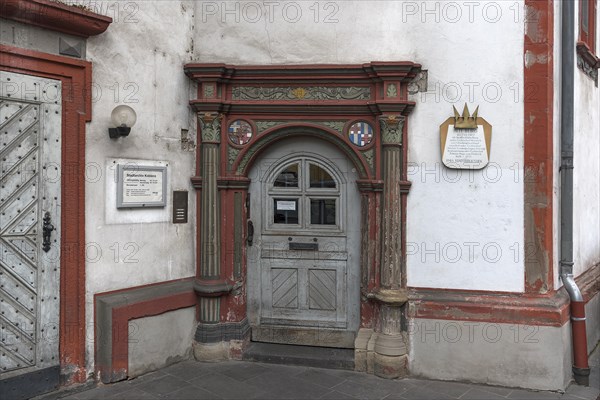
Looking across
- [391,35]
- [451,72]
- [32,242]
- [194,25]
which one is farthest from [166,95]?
[451,72]

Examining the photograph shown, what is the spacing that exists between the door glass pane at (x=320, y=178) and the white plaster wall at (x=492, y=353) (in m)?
1.71

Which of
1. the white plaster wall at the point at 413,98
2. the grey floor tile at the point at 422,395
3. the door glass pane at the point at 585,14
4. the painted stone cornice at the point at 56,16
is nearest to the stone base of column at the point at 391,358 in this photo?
the grey floor tile at the point at 422,395

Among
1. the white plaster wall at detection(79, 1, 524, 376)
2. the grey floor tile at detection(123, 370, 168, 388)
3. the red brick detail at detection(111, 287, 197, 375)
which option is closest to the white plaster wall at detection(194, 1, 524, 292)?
the white plaster wall at detection(79, 1, 524, 376)

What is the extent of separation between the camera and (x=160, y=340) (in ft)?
17.6

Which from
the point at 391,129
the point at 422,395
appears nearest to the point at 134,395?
the point at 422,395

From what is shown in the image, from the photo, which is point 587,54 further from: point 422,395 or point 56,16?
point 56,16

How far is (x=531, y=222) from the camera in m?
5.00

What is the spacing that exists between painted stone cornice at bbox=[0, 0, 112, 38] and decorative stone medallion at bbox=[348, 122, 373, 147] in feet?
8.53

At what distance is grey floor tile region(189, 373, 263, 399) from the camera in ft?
15.6

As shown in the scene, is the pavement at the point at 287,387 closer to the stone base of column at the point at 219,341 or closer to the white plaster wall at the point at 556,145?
the stone base of column at the point at 219,341

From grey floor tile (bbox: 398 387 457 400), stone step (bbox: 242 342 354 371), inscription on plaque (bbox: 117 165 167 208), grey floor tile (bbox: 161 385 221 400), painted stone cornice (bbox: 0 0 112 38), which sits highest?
painted stone cornice (bbox: 0 0 112 38)

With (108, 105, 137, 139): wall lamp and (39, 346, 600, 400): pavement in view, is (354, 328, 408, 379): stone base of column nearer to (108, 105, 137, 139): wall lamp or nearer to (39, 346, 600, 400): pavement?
(39, 346, 600, 400): pavement

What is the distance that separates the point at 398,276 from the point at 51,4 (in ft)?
13.2

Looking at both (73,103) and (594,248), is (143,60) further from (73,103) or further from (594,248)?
(594,248)
